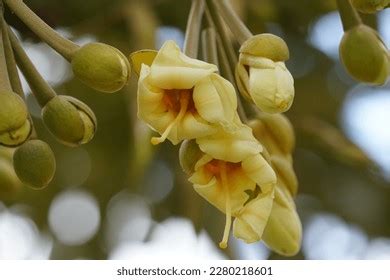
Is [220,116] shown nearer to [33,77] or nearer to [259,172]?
[259,172]

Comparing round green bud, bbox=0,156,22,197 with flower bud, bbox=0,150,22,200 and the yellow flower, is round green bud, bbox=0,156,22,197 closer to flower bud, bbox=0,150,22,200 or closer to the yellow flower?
flower bud, bbox=0,150,22,200

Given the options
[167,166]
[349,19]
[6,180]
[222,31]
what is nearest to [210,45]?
[222,31]

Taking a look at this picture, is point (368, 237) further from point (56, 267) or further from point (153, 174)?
point (56, 267)

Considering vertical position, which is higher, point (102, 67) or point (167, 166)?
point (102, 67)

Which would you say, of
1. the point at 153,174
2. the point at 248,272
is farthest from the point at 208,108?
the point at 153,174

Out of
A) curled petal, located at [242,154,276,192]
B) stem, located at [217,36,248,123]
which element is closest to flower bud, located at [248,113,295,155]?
stem, located at [217,36,248,123]

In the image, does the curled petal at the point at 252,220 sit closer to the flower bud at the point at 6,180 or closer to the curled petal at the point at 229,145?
the curled petal at the point at 229,145
